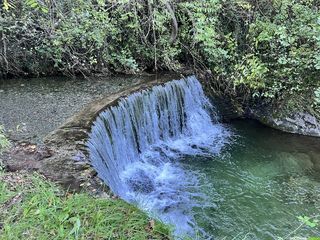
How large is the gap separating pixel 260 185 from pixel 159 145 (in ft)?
5.96

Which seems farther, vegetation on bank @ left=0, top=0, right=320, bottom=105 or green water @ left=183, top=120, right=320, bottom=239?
vegetation on bank @ left=0, top=0, right=320, bottom=105

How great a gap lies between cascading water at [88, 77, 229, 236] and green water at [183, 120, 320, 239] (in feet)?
0.79

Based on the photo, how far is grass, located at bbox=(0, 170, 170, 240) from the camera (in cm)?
277

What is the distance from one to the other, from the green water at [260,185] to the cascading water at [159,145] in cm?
24

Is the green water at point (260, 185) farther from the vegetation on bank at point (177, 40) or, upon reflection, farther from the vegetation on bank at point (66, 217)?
the vegetation on bank at point (66, 217)

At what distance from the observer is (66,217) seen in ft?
9.47

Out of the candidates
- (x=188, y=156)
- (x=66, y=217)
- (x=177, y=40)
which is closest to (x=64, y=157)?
(x=66, y=217)

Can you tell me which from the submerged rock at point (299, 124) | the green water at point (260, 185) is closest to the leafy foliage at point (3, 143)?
the green water at point (260, 185)

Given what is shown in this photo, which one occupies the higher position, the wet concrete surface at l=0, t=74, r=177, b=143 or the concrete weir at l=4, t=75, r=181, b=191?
the wet concrete surface at l=0, t=74, r=177, b=143

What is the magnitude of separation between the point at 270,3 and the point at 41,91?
4642 mm

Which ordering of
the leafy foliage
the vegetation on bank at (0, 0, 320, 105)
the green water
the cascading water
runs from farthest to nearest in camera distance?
the vegetation on bank at (0, 0, 320, 105)
the cascading water
the green water
the leafy foliage

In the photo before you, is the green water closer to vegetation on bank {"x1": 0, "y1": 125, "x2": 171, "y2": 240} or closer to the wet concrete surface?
vegetation on bank {"x1": 0, "y1": 125, "x2": 171, "y2": 240}

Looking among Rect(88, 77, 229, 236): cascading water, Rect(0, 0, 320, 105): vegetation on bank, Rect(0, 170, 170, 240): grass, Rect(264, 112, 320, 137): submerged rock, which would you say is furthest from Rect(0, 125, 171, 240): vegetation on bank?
Rect(264, 112, 320, 137): submerged rock

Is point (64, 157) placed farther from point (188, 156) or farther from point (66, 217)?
point (188, 156)
